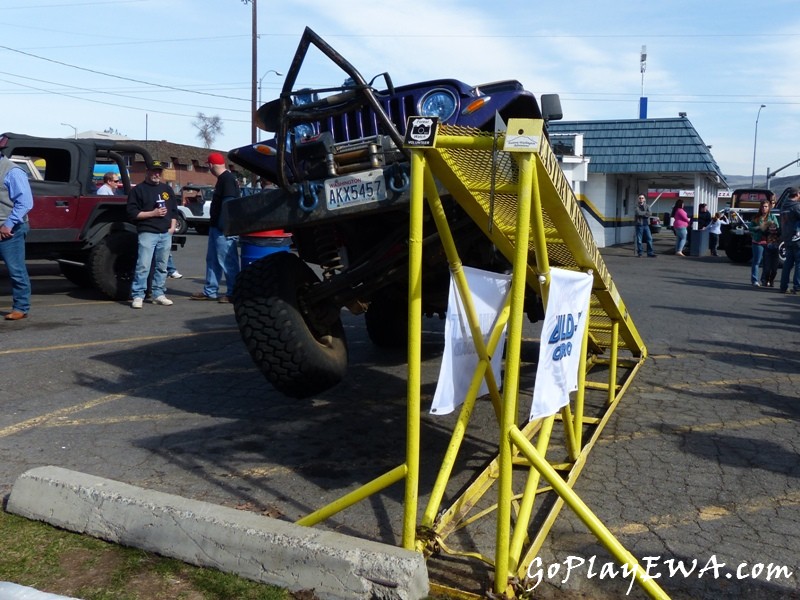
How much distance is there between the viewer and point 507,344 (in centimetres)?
311

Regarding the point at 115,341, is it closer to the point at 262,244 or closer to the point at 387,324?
the point at 262,244

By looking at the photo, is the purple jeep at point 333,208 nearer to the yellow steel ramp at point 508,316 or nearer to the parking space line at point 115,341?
the yellow steel ramp at point 508,316

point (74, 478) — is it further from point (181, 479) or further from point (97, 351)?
point (97, 351)

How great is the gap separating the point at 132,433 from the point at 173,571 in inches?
80.7

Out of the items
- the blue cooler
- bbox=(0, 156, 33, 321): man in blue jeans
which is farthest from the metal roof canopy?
bbox=(0, 156, 33, 321): man in blue jeans

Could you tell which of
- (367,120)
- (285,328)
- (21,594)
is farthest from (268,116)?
(21,594)

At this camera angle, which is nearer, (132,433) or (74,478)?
(74,478)

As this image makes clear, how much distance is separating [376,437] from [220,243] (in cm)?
652

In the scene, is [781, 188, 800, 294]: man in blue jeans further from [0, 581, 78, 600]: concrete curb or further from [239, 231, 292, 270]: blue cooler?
[0, 581, 78, 600]: concrete curb

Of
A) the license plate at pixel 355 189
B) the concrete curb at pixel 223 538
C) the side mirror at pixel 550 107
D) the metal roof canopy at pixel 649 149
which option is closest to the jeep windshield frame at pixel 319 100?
the license plate at pixel 355 189

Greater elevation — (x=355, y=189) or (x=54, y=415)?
(x=355, y=189)

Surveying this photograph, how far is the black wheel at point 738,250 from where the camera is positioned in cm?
2177

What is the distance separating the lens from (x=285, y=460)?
476 cm

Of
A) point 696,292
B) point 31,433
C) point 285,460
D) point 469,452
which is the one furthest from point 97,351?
point 696,292
